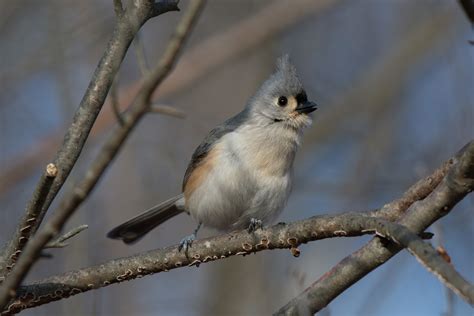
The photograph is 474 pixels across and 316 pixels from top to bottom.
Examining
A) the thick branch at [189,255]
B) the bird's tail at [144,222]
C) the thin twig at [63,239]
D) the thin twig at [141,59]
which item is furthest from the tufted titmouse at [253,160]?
the thin twig at [141,59]

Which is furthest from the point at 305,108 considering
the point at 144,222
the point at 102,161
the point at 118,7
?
the point at 102,161

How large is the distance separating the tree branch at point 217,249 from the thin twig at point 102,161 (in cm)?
81

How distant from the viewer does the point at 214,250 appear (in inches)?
102

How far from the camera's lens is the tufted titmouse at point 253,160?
3564 mm

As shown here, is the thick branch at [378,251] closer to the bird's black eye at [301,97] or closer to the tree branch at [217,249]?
the tree branch at [217,249]

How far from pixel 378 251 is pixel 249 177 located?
151cm

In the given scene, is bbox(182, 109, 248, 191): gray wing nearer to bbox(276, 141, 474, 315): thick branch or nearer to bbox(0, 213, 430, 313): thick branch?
bbox(0, 213, 430, 313): thick branch

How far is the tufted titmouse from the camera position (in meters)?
3.56

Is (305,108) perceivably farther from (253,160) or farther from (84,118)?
(84,118)

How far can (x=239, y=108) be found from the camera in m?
6.65

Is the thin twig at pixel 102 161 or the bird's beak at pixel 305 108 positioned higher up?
the bird's beak at pixel 305 108

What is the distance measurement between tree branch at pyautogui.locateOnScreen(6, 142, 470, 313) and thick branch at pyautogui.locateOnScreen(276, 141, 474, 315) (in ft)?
0.27

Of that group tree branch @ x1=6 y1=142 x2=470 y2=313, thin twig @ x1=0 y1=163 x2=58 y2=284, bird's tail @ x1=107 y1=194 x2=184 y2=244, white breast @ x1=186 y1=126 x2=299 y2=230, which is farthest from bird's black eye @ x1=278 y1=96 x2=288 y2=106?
thin twig @ x1=0 y1=163 x2=58 y2=284

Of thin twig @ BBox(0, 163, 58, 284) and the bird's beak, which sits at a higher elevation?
the bird's beak
